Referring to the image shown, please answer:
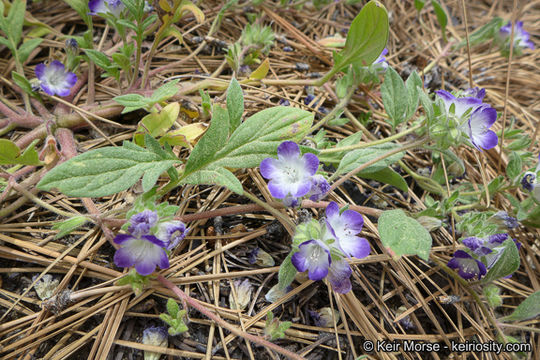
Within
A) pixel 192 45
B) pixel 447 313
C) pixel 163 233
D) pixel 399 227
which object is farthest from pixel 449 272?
pixel 192 45

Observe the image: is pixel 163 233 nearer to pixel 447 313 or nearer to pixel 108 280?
pixel 108 280

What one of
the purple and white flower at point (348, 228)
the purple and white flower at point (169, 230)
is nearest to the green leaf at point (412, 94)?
the purple and white flower at point (348, 228)

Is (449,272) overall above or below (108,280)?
above

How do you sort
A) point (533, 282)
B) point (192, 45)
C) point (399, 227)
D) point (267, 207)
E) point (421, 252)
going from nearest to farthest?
1. point (421, 252)
2. point (399, 227)
3. point (267, 207)
4. point (533, 282)
5. point (192, 45)

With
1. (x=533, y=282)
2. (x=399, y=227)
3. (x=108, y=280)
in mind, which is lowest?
(x=108, y=280)

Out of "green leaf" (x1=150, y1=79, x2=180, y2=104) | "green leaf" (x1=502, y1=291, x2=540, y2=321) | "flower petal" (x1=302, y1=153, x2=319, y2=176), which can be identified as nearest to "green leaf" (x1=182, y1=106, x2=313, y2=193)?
"flower petal" (x1=302, y1=153, x2=319, y2=176)

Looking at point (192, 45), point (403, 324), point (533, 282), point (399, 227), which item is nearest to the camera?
point (399, 227)
